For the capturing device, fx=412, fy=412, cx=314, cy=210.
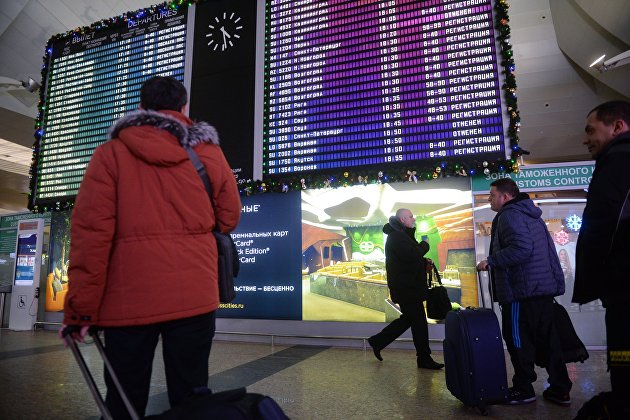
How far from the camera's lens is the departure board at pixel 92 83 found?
6.92m

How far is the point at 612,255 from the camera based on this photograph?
1.67 m

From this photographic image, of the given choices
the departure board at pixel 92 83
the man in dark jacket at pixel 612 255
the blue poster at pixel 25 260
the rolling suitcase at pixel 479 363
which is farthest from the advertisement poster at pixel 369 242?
the blue poster at pixel 25 260

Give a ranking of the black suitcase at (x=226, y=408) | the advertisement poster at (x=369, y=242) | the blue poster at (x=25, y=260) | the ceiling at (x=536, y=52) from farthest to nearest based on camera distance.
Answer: the ceiling at (x=536, y=52)
the blue poster at (x=25, y=260)
the advertisement poster at (x=369, y=242)
the black suitcase at (x=226, y=408)

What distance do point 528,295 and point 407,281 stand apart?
153 cm

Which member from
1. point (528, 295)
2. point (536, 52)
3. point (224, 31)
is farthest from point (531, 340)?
point (536, 52)

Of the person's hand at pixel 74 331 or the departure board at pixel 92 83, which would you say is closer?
the person's hand at pixel 74 331

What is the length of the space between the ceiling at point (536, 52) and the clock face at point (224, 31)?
4.91m

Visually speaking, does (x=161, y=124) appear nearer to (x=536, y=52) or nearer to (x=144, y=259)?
(x=144, y=259)

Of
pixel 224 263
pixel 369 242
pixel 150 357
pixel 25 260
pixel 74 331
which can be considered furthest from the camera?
pixel 25 260

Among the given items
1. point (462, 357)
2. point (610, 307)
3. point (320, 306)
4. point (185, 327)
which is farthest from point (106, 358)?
point (320, 306)

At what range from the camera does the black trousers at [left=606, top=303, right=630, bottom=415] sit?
5.11 ft

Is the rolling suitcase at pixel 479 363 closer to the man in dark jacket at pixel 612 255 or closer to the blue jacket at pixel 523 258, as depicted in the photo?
the blue jacket at pixel 523 258

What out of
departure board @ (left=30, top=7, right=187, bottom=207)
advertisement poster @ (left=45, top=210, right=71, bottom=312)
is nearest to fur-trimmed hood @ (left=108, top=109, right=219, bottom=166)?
departure board @ (left=30, top=7, right=187, bottom=207)

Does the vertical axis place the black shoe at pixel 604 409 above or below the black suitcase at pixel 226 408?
below
